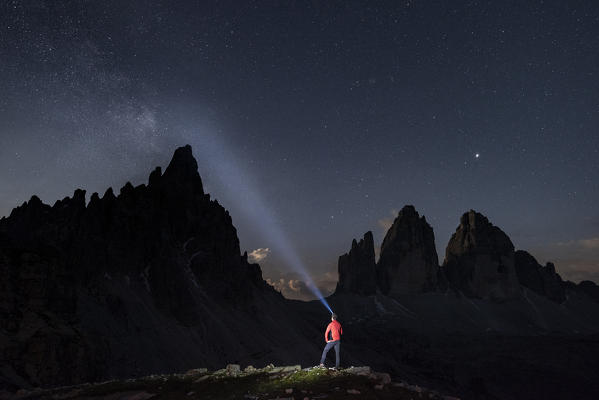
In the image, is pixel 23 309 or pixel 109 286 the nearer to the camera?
pixel 23 309

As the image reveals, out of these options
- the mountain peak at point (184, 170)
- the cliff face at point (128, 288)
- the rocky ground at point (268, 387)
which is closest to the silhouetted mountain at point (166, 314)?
the cliff face at point (128, 288)

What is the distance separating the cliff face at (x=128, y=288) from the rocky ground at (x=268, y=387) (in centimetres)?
1437

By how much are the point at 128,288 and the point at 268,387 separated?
62531 mm

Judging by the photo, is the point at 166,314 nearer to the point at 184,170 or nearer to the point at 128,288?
the point at 128,288

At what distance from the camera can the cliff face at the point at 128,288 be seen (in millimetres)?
36250

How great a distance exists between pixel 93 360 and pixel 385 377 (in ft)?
121

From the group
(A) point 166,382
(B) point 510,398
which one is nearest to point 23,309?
(A) point 166,382

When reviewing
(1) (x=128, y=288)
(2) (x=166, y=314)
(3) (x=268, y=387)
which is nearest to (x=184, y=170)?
(1) (x=128, y=288)

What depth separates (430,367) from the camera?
4956 inches

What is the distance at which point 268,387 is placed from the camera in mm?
14438

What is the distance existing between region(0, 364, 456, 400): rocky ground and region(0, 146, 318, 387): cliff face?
14375 mm

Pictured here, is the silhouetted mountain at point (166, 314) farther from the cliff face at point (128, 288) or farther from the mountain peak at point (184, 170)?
the mountain peak at point (184, 170)

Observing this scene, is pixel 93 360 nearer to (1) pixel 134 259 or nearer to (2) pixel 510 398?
(1) pixel 134 259

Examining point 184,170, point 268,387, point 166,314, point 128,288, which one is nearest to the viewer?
point 268,387
